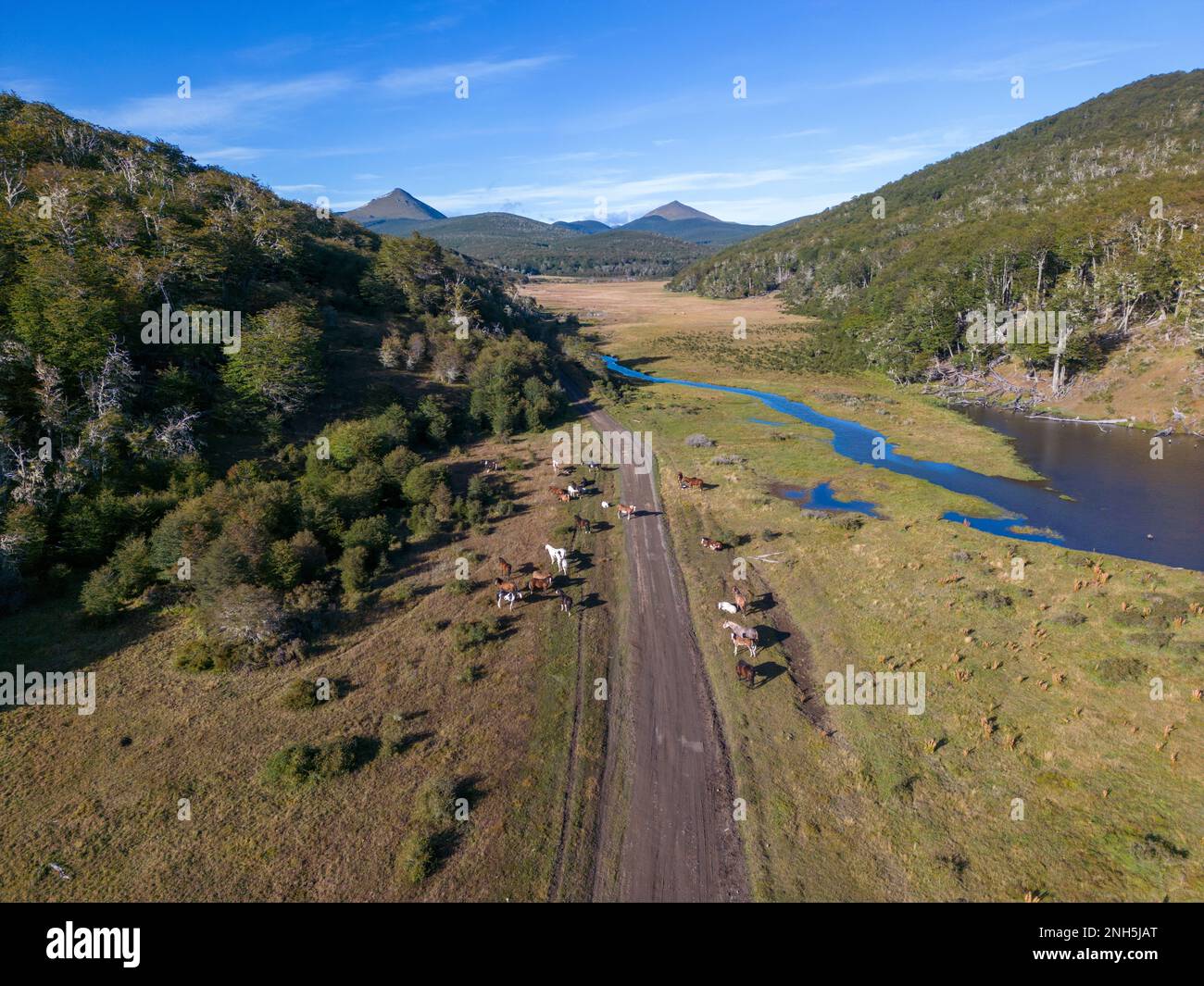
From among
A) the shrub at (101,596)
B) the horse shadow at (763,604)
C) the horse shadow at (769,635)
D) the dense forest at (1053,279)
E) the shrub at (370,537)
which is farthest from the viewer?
the dense forest at (1053,279)

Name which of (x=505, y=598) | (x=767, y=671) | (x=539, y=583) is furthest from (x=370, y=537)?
(x=767, y=671)

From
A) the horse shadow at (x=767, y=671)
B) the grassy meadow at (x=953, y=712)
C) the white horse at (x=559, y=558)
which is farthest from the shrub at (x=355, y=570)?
the horse shadow at (x=767, y=671)

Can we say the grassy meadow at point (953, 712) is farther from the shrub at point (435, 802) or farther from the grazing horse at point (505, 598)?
the grazing horse at point (505, 598)

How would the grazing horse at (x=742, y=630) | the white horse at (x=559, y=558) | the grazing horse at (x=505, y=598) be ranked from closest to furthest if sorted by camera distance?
the grazing horse at (x=742, y=630) < the grazing horse at (x=505, y=598) < the white horse at (x=559, y=558)

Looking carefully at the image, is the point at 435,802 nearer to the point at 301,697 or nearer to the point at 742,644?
the point at 301,697

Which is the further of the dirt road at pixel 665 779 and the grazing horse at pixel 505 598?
the grazing horse at pixel 505 598
